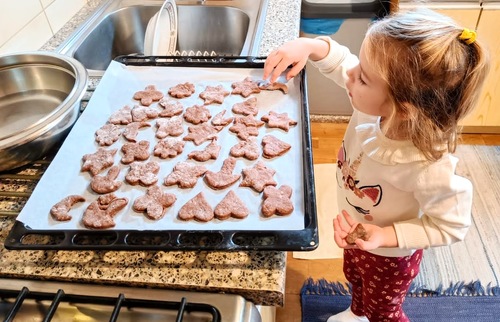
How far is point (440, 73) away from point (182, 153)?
0.51 metres

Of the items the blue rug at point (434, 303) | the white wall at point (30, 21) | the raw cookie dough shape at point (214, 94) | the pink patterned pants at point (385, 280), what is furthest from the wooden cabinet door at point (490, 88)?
the white wall at point (30, 21)

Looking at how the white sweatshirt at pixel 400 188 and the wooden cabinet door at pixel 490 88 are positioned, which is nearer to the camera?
the white sweatshirt at pixel 400 188

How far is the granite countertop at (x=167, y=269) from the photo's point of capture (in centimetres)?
60

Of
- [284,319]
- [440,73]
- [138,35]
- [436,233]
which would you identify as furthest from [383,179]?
[138,35]

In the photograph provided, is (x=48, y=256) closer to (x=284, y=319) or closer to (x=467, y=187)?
(x=467, y=187)

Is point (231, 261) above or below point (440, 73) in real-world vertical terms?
below

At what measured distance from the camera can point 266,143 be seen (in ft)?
2.71

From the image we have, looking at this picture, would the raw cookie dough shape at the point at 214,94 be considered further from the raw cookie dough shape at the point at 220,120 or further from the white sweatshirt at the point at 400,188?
the white sweatshirt at the point at 400,188

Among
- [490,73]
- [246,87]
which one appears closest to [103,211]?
[246,87]

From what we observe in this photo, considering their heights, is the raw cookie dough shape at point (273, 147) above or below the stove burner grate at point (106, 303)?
above

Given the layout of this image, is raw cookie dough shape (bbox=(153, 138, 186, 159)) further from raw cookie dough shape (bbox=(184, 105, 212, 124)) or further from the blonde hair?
the blonde hair

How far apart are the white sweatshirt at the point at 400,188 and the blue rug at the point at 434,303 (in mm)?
586

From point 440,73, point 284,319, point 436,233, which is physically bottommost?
point 284,319

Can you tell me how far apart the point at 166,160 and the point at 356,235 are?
1.34ft
